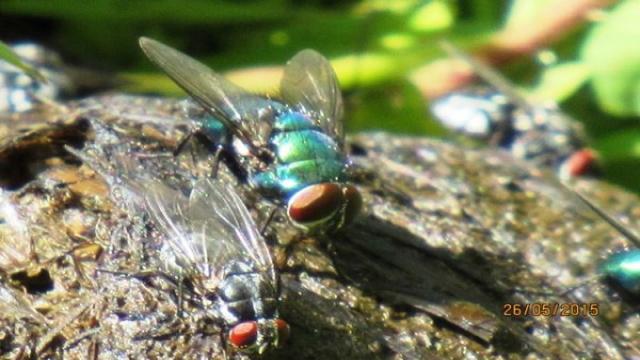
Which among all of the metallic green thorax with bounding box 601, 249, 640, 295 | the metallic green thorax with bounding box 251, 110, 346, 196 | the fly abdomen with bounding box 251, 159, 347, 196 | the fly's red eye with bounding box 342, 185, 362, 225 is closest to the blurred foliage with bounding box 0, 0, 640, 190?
the metallic green thorax with bounding box 601, 249, 640, 295

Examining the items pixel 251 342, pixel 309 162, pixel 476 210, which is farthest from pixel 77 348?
pixel 476 210

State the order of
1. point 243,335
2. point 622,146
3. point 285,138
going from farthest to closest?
point 622,146 < point 285,138 < point 243,335

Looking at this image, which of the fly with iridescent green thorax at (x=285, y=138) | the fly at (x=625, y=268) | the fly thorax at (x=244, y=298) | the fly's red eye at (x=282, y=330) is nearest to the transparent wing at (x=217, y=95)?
the fly with iridescent green thorax at (x=285, y=138)

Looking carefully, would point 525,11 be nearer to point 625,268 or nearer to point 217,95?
point 625,268

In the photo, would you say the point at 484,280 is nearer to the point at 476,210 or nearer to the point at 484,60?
the point at 476,210

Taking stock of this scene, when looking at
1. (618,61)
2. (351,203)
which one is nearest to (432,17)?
(618,61)

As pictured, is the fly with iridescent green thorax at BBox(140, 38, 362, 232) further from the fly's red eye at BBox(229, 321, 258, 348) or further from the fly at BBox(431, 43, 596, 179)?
the fly at BBox(431, 43, 596, 179)

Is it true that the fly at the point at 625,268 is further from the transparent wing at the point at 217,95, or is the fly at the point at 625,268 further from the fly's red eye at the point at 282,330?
the fly's red eye at the point at 282,330
